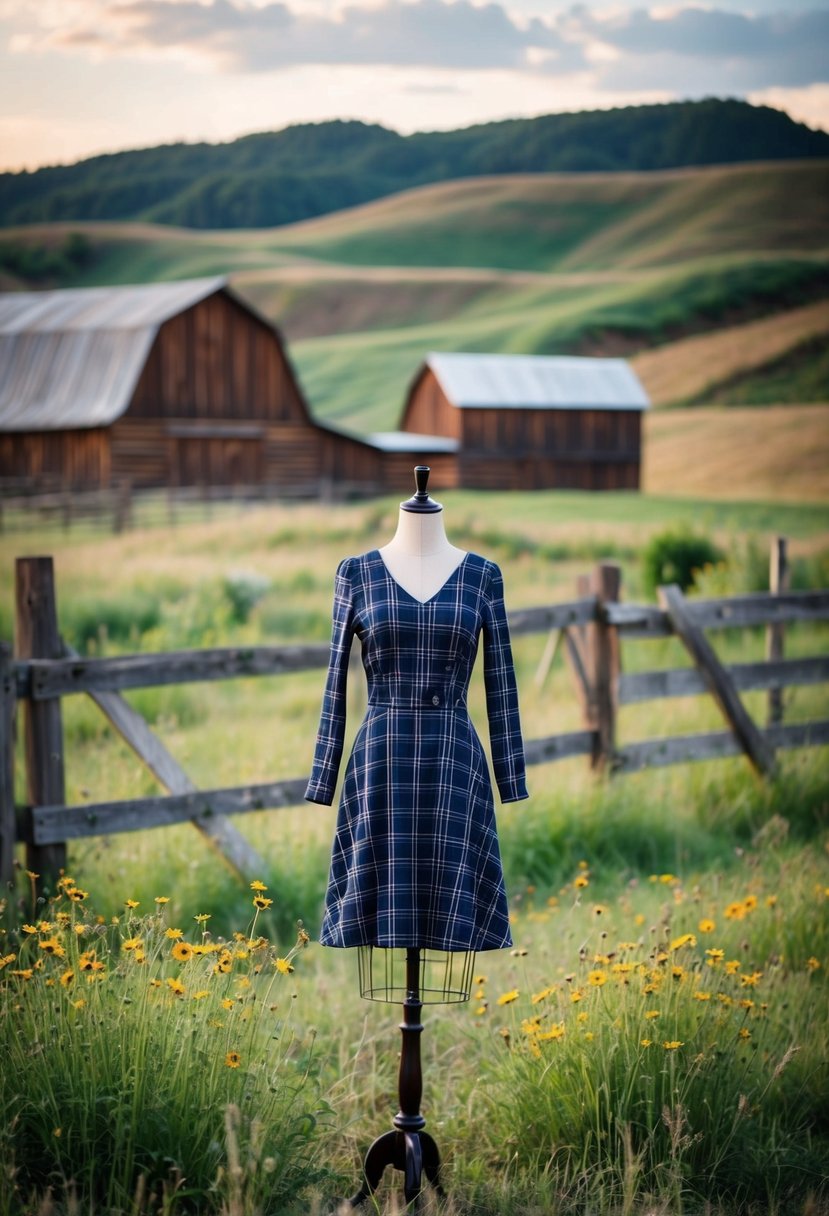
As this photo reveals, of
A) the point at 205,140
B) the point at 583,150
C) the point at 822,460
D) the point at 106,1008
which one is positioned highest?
the point at 583,150

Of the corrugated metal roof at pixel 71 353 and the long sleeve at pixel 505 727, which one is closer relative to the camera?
the long sleeve at pixel 505 727

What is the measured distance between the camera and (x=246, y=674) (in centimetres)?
512

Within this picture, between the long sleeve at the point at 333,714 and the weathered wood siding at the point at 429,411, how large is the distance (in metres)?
24.1

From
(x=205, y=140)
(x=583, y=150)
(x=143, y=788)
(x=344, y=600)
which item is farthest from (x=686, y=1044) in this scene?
(x=583, y=150)

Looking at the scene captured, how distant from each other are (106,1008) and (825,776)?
504cm

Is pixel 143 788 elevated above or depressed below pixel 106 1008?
below

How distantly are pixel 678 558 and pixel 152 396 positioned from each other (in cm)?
1308

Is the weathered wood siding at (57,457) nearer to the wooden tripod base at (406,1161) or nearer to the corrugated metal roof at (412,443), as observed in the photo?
the corrugated metal roof at (412,443)

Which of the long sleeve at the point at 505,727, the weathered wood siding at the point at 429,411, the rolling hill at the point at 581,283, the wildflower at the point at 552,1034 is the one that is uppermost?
the rolling hill at the point at 581,283

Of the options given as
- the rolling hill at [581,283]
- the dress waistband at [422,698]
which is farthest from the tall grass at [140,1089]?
the rolling hill at [581,283]

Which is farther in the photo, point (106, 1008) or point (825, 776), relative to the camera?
point (825, 776)

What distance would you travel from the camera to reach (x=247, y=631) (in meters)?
11.2

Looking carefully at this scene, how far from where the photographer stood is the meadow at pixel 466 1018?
2.83 m

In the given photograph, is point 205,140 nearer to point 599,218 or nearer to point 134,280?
point 134,280
